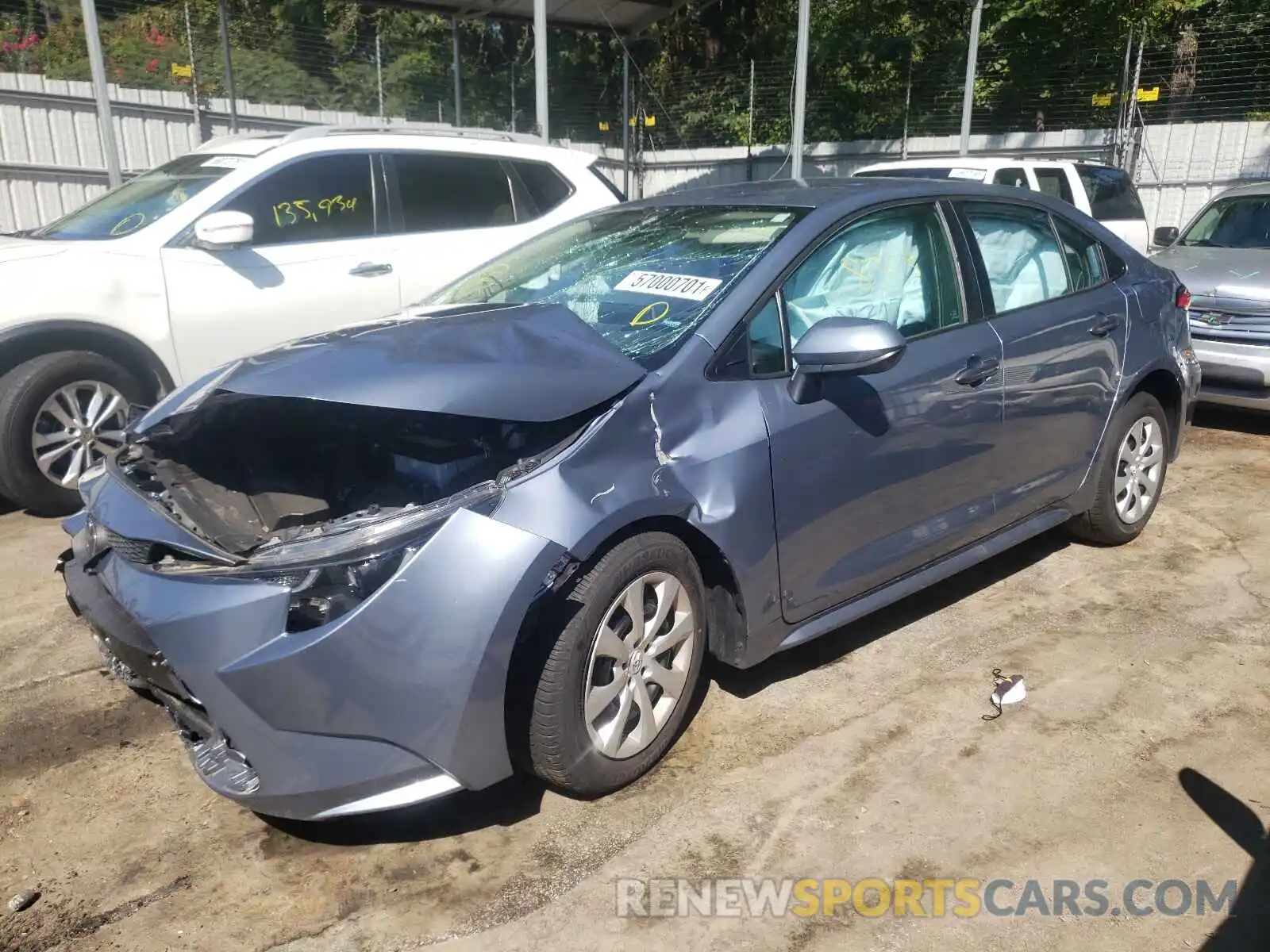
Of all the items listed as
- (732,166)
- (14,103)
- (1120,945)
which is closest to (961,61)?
(732,166)

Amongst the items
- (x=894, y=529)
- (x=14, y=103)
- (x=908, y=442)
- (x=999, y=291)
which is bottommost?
(x=894, y=529)

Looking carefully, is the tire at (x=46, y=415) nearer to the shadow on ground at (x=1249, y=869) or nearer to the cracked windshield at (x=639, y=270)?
the cracked windshield at (x=639, y=270)

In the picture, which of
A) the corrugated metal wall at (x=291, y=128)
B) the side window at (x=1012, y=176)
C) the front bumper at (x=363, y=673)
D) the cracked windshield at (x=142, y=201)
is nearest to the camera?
the front bumper at (x=363, y=673)

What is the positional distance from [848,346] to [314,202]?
3.90 metres

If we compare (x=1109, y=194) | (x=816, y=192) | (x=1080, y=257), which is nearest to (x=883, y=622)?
(x=816, y=192)

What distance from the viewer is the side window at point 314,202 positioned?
563cm

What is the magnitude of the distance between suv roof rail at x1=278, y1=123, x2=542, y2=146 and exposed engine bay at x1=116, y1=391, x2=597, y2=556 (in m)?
3.11

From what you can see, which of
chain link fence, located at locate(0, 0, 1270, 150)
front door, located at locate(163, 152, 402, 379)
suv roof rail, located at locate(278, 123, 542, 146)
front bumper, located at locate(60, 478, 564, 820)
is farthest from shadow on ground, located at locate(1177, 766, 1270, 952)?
chain link fence, located at locate(0, 0, 1270, 150)

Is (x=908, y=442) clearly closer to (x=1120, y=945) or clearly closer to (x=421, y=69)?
(x=1120, y=945)

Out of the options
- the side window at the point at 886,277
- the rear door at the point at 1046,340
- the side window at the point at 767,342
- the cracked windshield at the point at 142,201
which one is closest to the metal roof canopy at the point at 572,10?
the cracked windshield at the point at 142,201

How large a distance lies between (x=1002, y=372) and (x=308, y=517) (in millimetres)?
2504

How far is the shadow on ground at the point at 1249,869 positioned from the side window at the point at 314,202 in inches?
195

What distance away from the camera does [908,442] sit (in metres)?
3.44

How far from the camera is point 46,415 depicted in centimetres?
509
